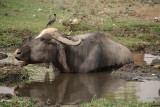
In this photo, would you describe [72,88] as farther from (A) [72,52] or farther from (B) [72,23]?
(B) [72,23]

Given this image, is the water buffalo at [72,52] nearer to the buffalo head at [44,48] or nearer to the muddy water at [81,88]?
the buffalo head at [44,48]

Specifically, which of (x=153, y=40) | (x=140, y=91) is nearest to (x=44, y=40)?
(x=140, y=91)

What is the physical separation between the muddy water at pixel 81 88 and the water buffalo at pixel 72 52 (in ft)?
0.92

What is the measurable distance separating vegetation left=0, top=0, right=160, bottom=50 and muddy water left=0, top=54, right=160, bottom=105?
3879 mm

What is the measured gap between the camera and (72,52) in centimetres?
795

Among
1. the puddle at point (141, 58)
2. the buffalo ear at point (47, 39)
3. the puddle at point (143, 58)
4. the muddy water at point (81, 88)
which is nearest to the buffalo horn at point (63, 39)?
the buffalo ear at point (47, 39)

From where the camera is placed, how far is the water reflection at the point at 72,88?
5716 mm

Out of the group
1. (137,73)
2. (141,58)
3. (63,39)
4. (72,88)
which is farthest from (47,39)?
(141,58)

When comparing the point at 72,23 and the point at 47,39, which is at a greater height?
the point at 47,39

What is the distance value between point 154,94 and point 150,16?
13827 mm

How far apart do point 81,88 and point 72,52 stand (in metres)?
1.59

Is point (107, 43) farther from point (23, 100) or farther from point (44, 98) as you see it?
point (23, 100)

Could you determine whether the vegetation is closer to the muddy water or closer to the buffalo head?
the buffalo head

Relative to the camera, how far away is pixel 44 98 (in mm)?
5633
